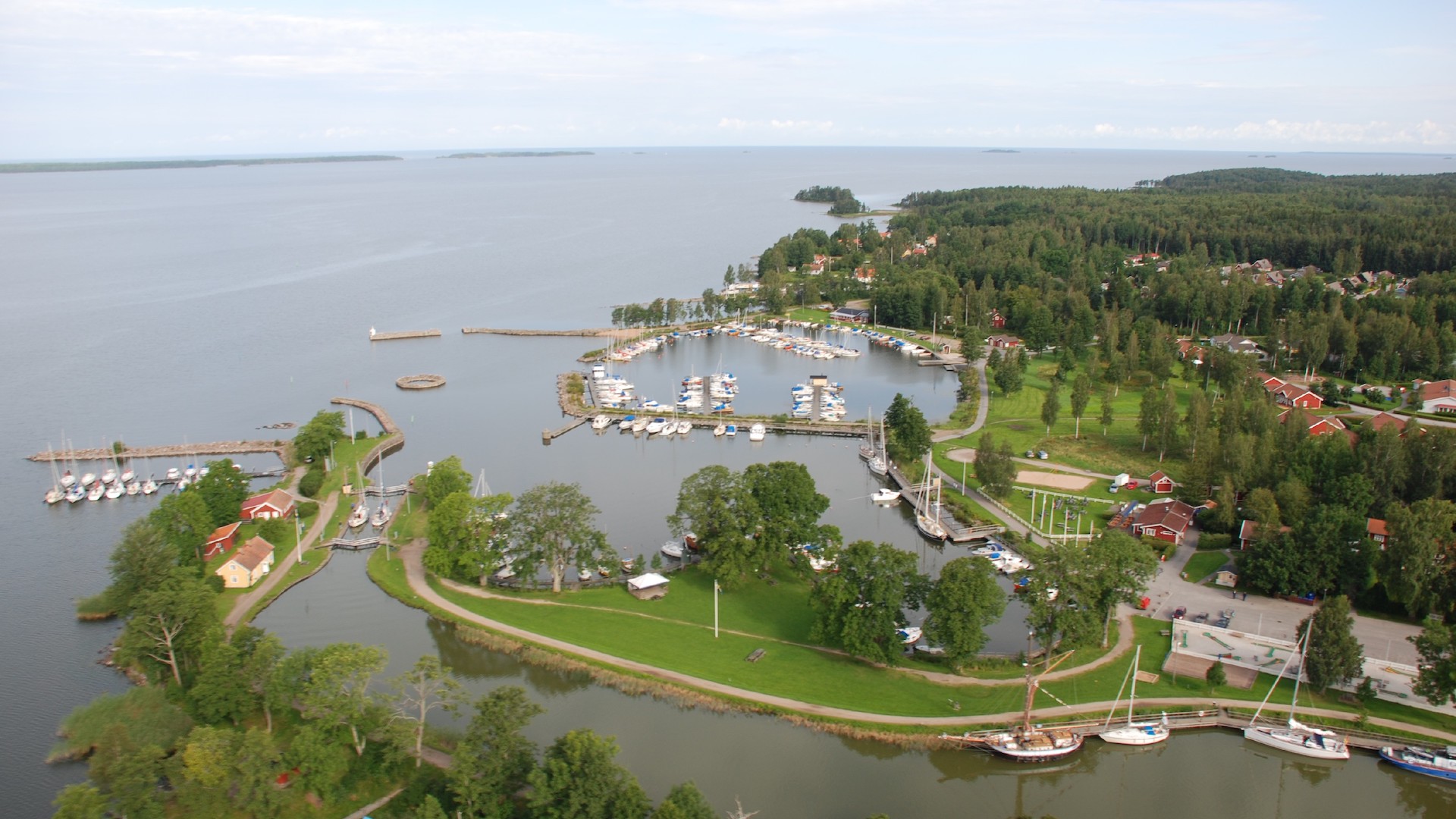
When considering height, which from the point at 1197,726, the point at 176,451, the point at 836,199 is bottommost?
the point at 1197,726

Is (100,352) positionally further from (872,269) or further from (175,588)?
(872,269)

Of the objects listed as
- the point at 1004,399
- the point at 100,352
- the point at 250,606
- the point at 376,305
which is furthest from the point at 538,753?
the point at 376,305

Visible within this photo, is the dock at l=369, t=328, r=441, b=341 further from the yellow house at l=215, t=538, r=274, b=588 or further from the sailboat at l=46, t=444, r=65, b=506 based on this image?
the yellow house at l=215, t=538, r=274, b=588

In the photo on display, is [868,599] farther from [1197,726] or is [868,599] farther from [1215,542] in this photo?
[1215,542]

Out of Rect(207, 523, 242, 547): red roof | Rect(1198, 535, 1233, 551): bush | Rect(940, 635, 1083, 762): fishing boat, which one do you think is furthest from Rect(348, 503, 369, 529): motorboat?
Rect(1198, 535, 1233, 551): bush

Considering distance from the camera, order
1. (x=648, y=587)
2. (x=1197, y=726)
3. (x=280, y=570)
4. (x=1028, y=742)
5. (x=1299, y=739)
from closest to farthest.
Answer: (x=1028, y=742) < (x=1299, y=739) < (x=1197, y=726) < (x=648, y=587) < (x=280, y=570)

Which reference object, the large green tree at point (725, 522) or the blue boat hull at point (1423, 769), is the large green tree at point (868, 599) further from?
the blue boat hull at point (1423, 769)

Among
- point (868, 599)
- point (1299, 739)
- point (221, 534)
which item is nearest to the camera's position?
point (1299, 739)

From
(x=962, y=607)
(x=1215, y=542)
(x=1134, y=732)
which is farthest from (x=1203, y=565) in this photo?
(x=962, y=607)
